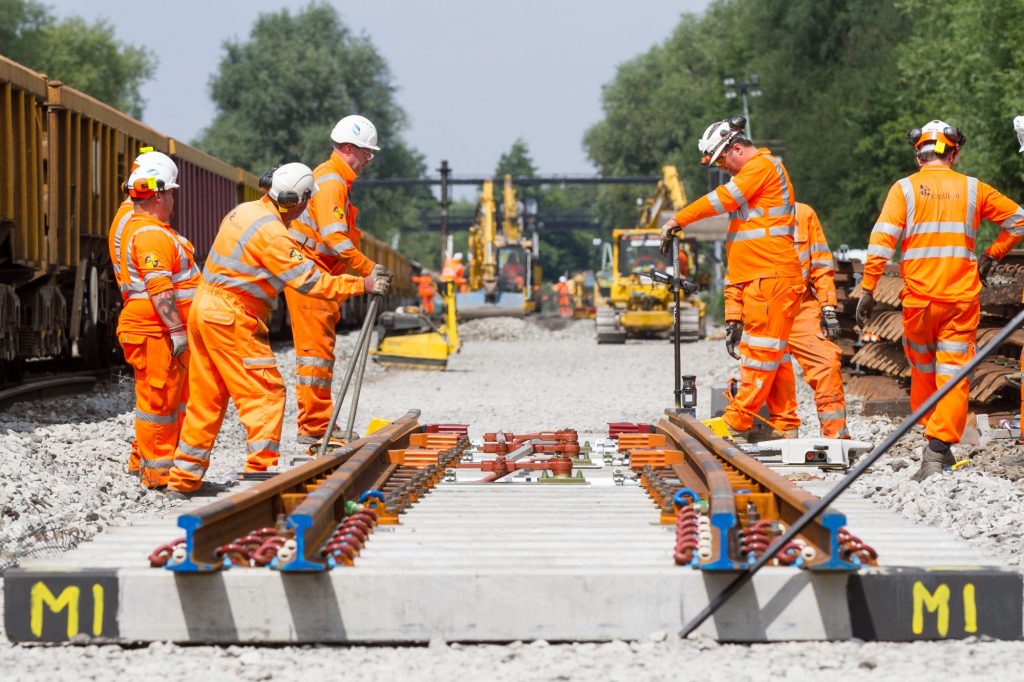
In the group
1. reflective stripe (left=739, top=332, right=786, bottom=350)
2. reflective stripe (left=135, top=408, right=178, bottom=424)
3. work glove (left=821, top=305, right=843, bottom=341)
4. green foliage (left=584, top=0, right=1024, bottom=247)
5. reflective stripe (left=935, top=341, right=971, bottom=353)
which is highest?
green foliage (left=584, top=0, right=1024, bottom=247)

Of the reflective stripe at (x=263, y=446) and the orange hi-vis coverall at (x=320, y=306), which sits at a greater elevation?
the orange hi-vis coverall at (x=320, y=306)

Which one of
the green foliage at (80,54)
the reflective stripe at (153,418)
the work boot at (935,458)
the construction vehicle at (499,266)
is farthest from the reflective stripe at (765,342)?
the green foliage at (80,54)

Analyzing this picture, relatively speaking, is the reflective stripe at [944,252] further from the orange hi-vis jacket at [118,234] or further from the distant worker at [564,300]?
the distant worker at [564,300]

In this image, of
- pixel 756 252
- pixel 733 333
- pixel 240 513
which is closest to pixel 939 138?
pixel 756 252

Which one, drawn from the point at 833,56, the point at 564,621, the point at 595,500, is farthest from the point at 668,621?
the point at 833,56

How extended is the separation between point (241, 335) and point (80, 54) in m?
70.6

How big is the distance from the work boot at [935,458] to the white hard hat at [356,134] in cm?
400

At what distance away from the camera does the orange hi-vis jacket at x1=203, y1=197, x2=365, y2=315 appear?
8359 millimetres

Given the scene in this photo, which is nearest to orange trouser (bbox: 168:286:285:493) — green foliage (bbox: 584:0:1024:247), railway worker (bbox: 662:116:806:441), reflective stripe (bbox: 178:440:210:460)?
reflective stripe (bbox: 178:440:210:460)

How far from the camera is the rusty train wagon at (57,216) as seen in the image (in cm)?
1383

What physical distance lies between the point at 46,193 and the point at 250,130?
68396 millimetres

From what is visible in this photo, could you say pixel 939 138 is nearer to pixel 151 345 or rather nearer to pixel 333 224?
pixel 333 224

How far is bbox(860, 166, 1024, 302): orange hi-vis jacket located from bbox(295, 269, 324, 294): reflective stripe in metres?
3.17

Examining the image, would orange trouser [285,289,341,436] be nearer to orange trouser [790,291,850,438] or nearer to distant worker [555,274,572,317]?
orange trouser [790,291,850,438]
